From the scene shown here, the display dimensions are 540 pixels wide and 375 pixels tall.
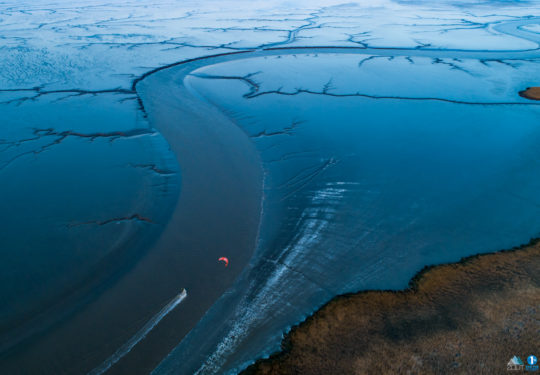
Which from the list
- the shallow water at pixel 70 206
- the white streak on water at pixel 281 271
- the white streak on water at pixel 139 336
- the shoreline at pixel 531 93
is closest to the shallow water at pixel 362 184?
the white streak on water at pixel 281 271

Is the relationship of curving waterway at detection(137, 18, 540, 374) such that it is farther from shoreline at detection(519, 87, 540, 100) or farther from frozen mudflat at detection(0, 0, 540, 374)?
shoreline at detection(519, 87, 540, 100)

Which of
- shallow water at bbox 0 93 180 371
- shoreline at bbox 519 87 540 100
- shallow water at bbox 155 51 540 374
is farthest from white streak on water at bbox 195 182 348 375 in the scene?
shoreline at bbox 519 87 540 100

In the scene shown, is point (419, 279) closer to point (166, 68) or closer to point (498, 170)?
point (498, 170)

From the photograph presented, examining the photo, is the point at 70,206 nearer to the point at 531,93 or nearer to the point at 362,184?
the point at 362,184

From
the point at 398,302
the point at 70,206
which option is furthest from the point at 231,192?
the point at 398,302

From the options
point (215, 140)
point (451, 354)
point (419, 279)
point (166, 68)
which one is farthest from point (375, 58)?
point (451, 354)

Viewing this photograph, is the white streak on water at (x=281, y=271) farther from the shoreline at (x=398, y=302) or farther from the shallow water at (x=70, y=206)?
the shallow water at (x=70, y=206)
